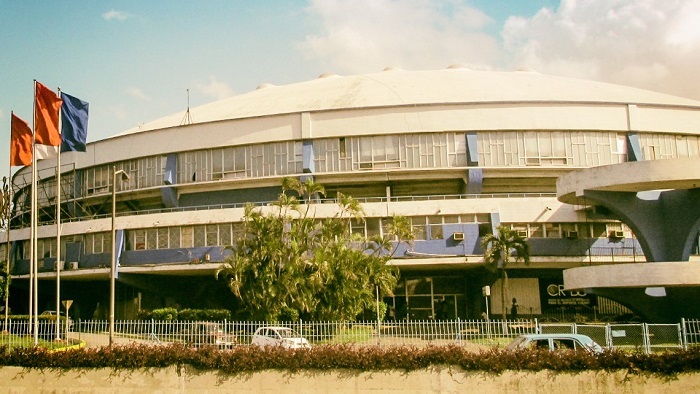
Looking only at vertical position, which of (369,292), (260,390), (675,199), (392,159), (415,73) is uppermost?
(415,73)

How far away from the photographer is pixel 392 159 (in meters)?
48.8

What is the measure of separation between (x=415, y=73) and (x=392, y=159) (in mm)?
16616

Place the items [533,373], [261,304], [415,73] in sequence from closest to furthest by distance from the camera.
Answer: [533,373]
[261,304]
[415,73]

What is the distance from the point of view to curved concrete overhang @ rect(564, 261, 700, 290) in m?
36.1

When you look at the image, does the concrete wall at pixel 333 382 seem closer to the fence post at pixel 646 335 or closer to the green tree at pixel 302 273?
the fence post at pixel 646 335

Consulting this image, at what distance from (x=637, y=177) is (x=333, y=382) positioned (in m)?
22.7

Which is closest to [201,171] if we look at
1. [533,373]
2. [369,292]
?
[369,292]

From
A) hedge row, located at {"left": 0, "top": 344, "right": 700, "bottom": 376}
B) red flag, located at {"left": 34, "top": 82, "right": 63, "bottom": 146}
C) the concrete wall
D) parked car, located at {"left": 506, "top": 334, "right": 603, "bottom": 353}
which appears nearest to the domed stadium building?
red flag, located at {"left": 34, "top": 82, "right": 63, "bottom": 146}

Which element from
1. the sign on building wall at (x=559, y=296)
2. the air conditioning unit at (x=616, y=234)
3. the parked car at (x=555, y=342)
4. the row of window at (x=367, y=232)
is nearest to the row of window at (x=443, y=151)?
the row of window at (x=367, y=232)

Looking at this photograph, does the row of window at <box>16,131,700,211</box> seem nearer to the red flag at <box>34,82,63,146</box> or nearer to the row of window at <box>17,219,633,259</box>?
the row of window at <box>17,219,633,259</box>

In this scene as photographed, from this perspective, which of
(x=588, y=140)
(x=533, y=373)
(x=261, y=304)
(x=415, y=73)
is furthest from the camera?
(x=415, y=73)

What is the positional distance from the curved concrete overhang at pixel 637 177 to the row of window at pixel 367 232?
227 inches

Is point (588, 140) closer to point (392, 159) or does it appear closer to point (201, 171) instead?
point (392, 159)

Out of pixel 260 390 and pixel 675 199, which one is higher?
pixel 675 199
